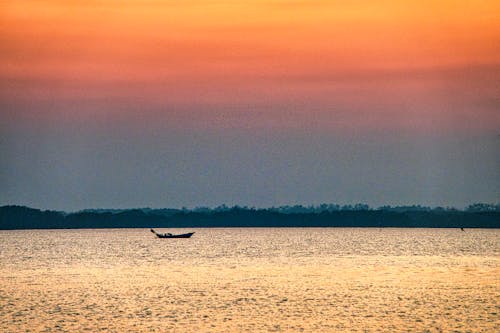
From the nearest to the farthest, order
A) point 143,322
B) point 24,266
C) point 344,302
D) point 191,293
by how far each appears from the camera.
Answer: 1. point 143,322
2. point 344,302
3. point 191,293
4. point 24,266

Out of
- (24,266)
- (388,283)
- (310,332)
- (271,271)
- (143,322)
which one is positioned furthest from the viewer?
(24,266)

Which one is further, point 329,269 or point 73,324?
point 329,269

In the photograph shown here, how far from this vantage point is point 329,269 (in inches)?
4902

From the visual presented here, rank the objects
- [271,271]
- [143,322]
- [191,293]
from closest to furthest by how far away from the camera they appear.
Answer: [143,322]
[191,293]
[271,271]

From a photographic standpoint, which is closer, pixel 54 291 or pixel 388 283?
pixel 54 291

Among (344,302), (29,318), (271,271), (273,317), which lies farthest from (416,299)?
(271,271)

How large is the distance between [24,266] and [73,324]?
252ft

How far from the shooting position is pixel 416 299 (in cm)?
7875

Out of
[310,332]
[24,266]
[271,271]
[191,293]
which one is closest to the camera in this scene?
[310,332]

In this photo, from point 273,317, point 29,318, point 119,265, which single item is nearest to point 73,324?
point 29,318

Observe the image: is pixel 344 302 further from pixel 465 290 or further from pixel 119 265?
pixel 119 265

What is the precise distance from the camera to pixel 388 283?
9712 cm

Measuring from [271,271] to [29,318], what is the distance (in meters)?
57.3

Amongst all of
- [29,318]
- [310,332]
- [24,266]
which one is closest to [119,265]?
[24,266]
